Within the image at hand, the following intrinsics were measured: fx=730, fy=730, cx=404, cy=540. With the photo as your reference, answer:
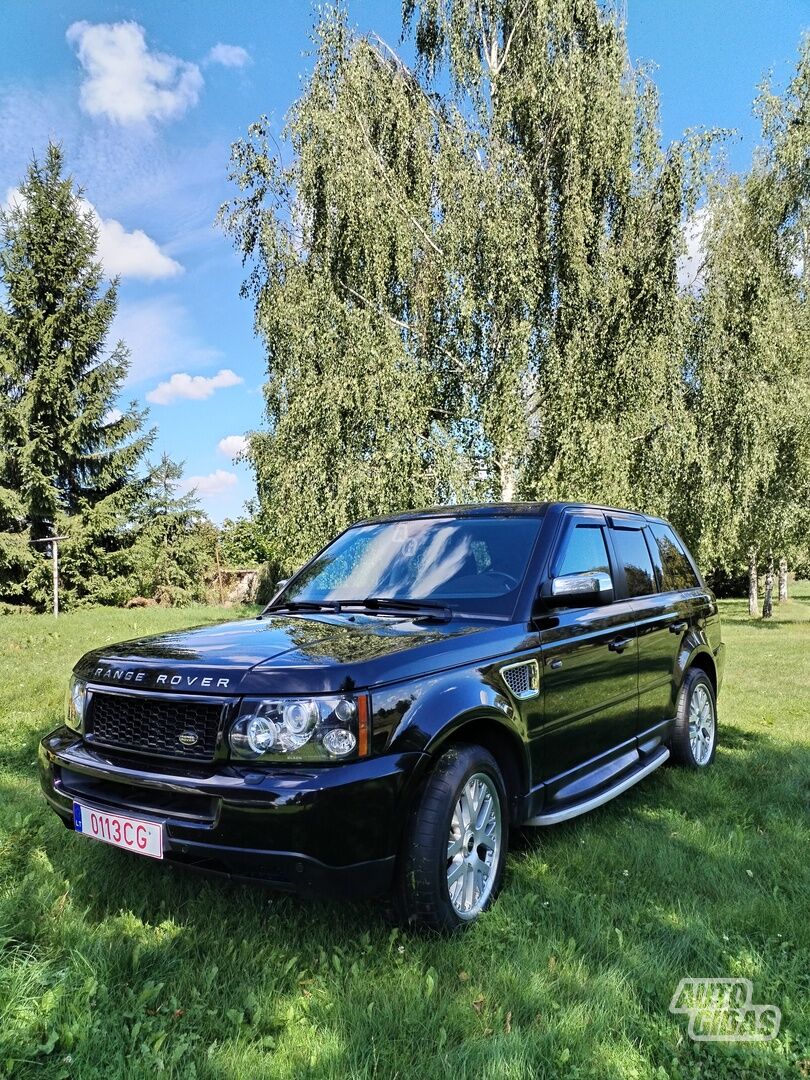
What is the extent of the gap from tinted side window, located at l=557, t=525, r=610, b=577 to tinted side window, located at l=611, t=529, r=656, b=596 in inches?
9.8

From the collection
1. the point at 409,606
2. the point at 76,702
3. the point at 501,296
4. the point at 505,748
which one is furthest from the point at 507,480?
the point at 76,702

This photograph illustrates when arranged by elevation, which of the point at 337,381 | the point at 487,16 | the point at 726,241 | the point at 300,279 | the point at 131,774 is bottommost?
the point at 131,774

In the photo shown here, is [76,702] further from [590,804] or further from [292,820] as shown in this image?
[590,804]

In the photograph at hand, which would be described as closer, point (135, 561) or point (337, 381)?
point (337, 381)

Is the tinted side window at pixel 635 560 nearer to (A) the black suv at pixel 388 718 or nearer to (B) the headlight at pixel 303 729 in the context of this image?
(A) the black suv at pixel 388 718

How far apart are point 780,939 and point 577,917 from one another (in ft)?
2.53

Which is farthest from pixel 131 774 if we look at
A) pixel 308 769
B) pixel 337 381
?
pixel 337 381

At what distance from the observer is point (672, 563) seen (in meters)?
5.54

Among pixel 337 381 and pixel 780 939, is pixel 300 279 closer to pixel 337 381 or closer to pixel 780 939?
pixel 337 381

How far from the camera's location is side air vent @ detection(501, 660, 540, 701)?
3178 mm

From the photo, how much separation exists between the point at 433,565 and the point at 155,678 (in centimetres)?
163

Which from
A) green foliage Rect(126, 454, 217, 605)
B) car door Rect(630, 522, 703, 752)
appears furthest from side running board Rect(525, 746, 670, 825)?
green foliage Rect(126, 454, 217, 605)

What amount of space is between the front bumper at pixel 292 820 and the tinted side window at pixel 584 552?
1.69 metres

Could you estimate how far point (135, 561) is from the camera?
77.1 ft
